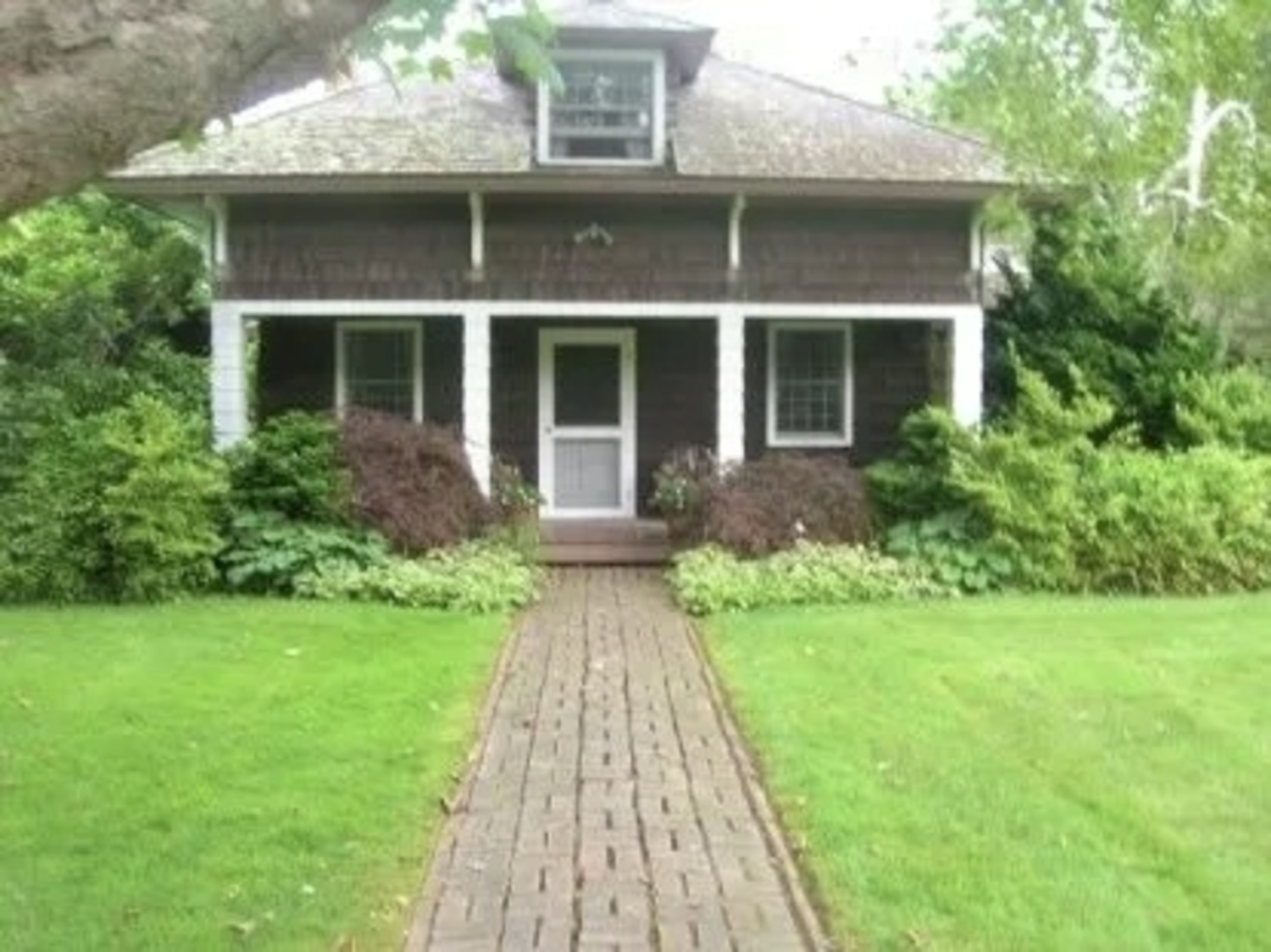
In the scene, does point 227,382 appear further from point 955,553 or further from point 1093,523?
point 1093,523

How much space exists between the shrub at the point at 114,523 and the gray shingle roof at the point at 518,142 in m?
3.27

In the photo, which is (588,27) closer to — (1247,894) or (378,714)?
(378,714)

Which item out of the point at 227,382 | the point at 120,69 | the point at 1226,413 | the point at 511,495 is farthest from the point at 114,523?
the point at 120,69

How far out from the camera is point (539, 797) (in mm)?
7555

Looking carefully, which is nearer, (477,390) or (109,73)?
(109,73)

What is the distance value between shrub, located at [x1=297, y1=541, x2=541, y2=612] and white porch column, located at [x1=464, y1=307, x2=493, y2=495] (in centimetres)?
213

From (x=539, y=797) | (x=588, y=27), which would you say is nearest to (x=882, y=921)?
(x=539, y=797)

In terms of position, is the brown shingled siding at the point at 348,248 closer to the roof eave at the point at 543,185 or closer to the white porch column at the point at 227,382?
the white porch column at the point at 227,382

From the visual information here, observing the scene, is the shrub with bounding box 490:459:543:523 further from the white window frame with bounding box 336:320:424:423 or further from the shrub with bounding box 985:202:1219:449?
the shrub with bounding box 985:202:1219:449

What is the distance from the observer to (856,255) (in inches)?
709

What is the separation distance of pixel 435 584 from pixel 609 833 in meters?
7.77

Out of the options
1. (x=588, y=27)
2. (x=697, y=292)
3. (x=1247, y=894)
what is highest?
(x=588, y=27)

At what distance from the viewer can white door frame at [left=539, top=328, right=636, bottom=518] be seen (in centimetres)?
1956

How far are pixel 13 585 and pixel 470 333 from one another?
17.3ft
